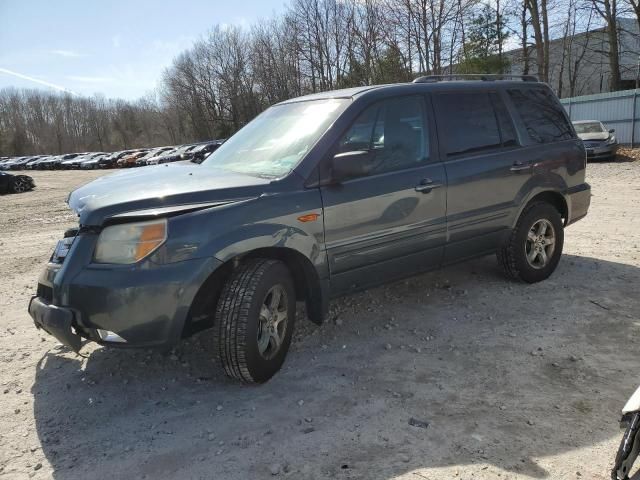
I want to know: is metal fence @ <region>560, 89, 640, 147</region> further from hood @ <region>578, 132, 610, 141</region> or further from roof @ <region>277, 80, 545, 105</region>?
roof @ <region>277, 80, 545, 105</region>

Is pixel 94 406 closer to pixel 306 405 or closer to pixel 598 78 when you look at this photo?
pixel 306 405

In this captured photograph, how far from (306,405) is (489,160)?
2.71m

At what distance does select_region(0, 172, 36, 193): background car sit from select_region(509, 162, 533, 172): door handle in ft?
71.5

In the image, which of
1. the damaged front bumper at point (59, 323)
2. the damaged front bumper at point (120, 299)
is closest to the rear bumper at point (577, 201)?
the damaged front bumper at point (120, 299)

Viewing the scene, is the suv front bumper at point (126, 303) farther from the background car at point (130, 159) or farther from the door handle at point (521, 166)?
the background car at point (130, 159)

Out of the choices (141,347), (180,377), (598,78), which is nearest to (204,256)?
(141,347)

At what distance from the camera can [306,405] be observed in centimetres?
317

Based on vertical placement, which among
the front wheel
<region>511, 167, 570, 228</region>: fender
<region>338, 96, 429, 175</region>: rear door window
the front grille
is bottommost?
the front wheel

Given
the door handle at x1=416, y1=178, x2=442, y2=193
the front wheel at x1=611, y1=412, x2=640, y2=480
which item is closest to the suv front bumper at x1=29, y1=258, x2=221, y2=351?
the door handle at x1=416, y1=178, x2=442, y2=193

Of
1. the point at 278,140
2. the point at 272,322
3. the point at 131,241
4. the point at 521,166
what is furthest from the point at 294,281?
the point at 521,166

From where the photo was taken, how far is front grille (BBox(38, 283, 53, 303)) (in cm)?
320

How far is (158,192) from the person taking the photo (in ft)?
10.3

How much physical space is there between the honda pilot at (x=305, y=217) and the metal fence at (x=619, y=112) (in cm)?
1958

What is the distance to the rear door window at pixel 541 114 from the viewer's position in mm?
5012
